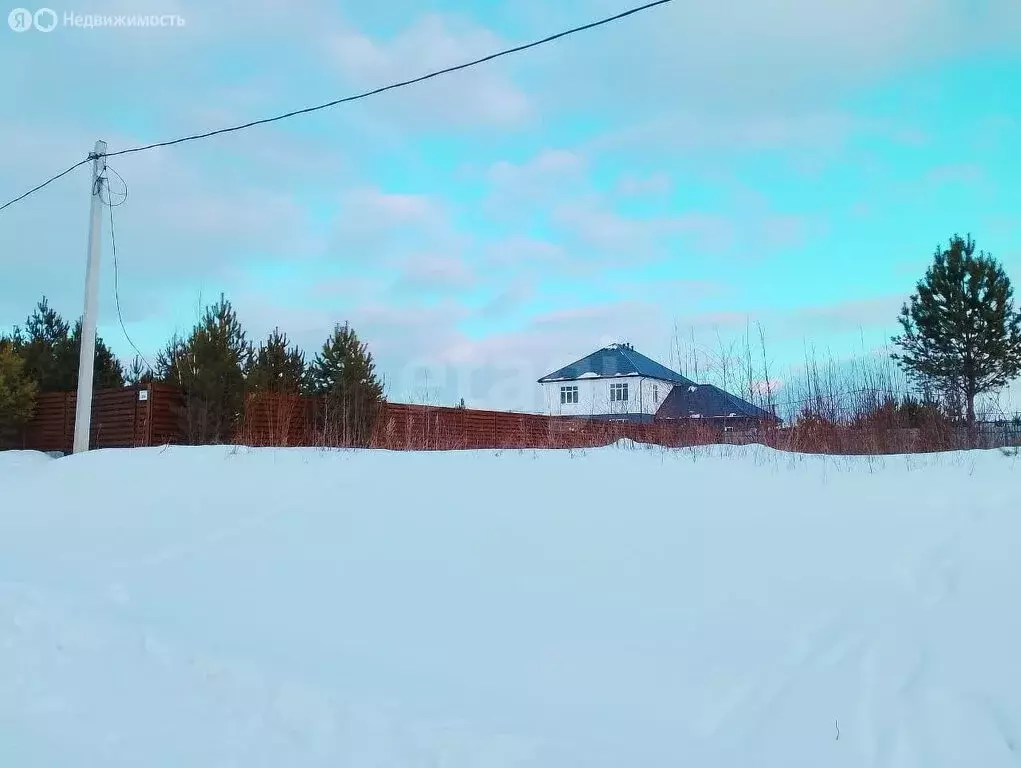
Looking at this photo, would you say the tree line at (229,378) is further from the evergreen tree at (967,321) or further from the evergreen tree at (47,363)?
the evergreen tree at (967,321)

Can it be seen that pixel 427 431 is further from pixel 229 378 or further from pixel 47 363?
pixel 47 363

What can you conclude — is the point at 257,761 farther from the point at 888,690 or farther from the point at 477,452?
the point at 477,452

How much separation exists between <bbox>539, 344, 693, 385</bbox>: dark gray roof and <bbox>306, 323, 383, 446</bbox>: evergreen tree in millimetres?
20781

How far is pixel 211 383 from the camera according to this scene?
36.0 feet

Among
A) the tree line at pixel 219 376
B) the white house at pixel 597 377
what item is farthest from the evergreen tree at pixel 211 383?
the white house at pixel 597 377

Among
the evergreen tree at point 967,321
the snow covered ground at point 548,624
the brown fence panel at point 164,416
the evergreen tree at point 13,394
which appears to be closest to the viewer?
the snow covered ground at point 548,624

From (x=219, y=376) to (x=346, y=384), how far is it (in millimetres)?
2061

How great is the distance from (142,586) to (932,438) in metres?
7.57

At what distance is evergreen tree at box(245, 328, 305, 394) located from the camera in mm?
12062

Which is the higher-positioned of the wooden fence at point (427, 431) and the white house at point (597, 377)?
the white house at point (597, 377)

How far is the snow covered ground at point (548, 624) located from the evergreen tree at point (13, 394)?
8491 mm

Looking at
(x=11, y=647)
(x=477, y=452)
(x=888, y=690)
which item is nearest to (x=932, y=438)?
(x=477, y=452)

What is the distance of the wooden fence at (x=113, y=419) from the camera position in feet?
36.2

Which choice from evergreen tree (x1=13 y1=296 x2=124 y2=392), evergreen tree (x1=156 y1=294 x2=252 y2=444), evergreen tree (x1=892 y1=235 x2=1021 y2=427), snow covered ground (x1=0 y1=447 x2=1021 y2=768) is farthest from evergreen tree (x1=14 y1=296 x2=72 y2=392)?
evergreen tree (x1=892 y1=235 x2=1021 y2=427)
